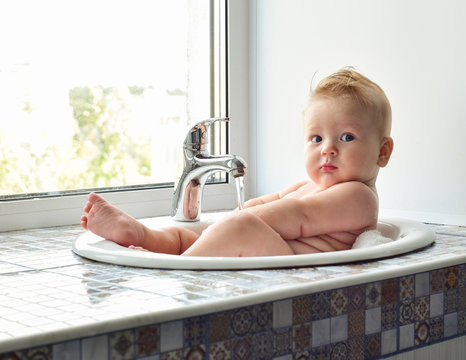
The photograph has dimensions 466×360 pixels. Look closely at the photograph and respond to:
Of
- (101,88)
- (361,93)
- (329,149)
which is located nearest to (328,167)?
(329,149)

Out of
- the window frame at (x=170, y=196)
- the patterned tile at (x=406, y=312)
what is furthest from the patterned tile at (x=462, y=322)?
the window frame at (x=170, y=196)

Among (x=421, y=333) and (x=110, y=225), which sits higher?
(x=110, y=225)

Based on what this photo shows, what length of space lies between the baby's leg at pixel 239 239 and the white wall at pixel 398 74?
1.80ft

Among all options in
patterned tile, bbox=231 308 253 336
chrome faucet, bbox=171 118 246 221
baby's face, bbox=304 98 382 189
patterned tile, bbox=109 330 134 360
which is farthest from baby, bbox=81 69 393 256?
patterned tile, bbox=109 330 134 360

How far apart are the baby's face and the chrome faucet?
0.22 metres

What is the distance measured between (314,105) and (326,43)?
453mm

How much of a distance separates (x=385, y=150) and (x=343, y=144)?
4.0 inches

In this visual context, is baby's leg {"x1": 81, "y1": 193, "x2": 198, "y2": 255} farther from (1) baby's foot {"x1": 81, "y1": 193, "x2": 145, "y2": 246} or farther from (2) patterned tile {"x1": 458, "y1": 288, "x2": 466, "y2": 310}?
(2) patterned tile {"x1": 458, "y1": 288, "x2": 466, "y2": 310}

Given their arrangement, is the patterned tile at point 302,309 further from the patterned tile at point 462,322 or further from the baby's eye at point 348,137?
the baby's eye at point 348,137

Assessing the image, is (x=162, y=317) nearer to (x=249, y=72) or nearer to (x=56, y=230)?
(x=56, y=230)

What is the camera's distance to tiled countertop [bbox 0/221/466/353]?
2.61ft

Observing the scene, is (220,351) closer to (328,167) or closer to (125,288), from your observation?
(125,288)

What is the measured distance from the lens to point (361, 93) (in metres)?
1.45

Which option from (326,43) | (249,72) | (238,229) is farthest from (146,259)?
(249,72)
